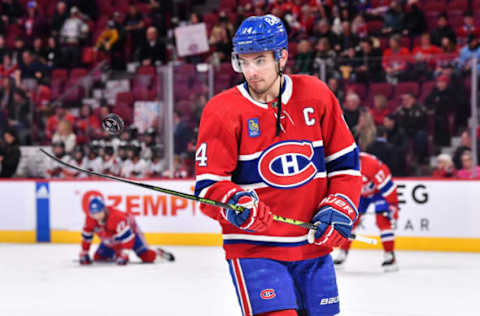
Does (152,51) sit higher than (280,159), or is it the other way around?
(152,51)

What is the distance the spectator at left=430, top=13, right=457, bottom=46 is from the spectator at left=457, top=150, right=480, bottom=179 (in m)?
2.04

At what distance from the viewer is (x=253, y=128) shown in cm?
266

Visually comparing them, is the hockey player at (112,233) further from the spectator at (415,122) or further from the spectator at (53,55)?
the spectator at (53,55)

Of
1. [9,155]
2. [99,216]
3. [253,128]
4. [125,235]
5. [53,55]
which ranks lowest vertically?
[125,235]

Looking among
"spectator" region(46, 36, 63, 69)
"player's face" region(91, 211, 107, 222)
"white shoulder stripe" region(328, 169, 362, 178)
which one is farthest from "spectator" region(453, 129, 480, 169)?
"spectator" region(46, 36, 63, 69)

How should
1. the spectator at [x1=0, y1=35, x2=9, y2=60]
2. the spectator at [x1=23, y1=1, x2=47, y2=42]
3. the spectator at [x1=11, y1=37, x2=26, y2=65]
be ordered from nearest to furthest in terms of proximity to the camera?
the spectator at [x1=11, y1=37, x2=26, y2=65] → the spectator at [x1=0, y1=35, x2=9, y2=60] → the spectator at [x1=23, y1=1, x2=47, y2=42]

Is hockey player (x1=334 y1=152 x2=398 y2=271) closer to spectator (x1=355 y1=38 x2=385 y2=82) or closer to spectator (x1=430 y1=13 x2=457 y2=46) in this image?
spectator (x1=355 y1=38 x2=385 y2=82)

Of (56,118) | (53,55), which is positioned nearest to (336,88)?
(56,118)

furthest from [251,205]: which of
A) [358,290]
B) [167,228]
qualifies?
[167,228]

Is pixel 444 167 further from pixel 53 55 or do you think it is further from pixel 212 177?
pixel 53 55

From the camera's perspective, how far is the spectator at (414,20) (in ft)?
35.0

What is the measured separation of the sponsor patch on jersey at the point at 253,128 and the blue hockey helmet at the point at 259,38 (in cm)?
21

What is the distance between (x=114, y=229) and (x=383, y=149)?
309 centimetres

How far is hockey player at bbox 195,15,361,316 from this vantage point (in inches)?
104
